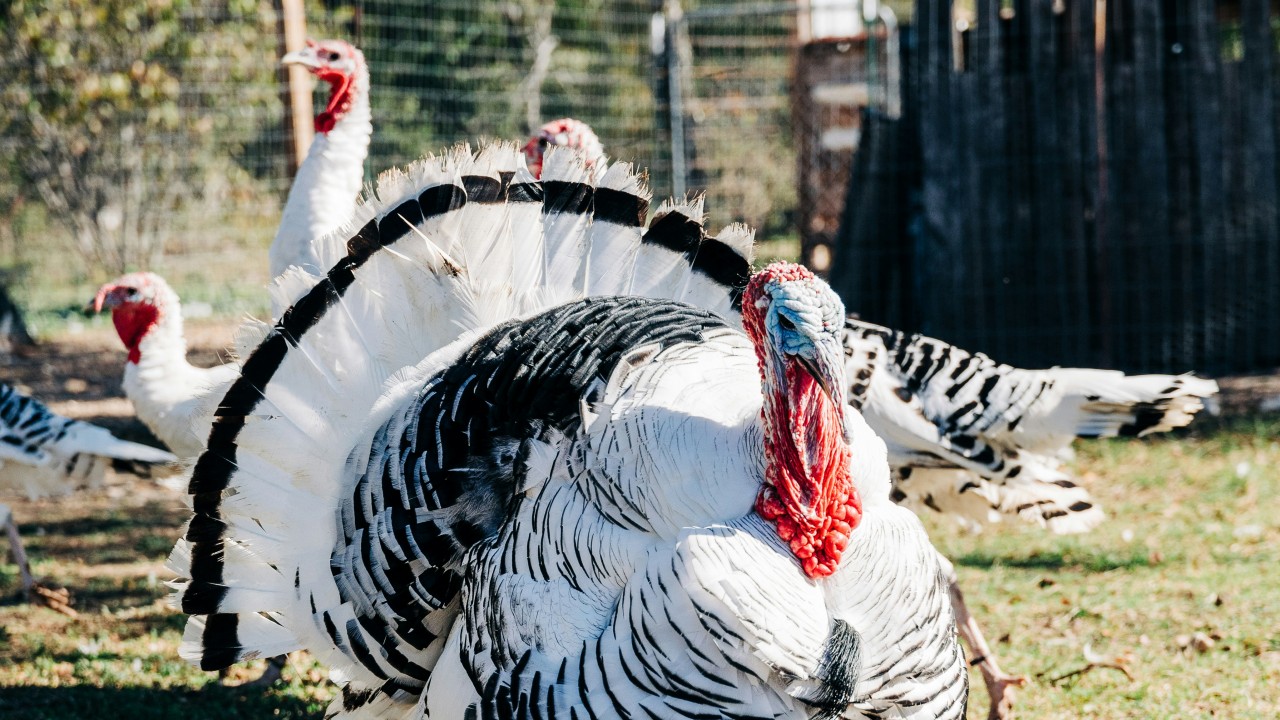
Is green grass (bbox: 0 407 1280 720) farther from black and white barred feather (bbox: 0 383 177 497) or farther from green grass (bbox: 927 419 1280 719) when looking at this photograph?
black and white barred feather (bbox: 0 383 177 497)

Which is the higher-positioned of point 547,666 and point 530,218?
point 530,218

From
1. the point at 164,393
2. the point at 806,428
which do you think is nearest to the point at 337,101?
the point at 164,393

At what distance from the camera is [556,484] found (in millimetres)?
2820

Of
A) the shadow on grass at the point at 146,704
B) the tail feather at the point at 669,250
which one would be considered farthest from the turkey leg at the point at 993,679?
the shadow on grass at the point at 146,704

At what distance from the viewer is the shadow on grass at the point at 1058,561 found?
546 cm

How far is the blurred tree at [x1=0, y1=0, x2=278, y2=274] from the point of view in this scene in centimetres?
1129

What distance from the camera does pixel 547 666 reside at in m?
2.60

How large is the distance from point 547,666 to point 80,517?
5181 mm

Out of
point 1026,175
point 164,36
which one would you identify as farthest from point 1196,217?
point 164,36

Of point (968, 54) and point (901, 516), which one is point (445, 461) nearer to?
point (901, 516)

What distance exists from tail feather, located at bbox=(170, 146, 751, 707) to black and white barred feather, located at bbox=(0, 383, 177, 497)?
2333mm

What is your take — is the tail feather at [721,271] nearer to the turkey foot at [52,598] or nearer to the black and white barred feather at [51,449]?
the black and white barred feather at [51,449]

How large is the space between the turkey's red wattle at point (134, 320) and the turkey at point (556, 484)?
7.39 ft

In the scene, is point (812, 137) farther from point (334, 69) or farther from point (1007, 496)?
point (1007, 496)
